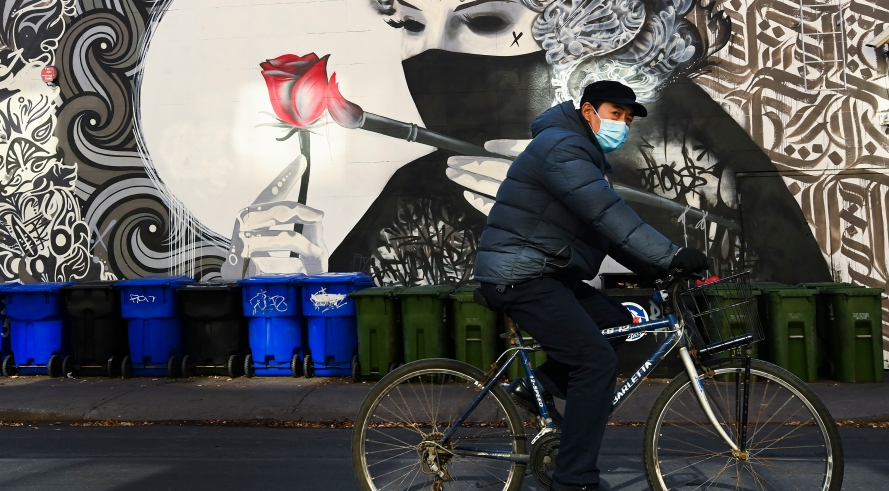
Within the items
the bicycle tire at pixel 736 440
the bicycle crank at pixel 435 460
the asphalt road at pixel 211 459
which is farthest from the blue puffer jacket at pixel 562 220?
the asphalt road at pixel 211 459

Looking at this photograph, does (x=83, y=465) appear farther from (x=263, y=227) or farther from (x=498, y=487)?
(x=263, y=227)

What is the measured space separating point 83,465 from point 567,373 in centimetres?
368

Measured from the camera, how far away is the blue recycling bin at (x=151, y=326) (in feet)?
29.1

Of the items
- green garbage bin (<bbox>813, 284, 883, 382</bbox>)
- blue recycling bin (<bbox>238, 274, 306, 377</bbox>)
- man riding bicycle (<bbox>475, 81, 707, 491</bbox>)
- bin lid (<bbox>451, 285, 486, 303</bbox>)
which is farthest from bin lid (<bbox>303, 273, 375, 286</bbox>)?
man riding bicycle (<bbox>475, 81, 707, 491</bbox>)

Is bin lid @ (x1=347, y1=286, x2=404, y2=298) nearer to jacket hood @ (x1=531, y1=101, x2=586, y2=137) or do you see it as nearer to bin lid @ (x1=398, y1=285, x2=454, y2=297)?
bin lid @ (x1=398, y1=285, x2=454, y2=297)

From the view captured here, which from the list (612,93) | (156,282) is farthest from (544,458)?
(156,282)

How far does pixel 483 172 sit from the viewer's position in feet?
33.0

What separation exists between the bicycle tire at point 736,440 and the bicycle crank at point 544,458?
1.34 feet

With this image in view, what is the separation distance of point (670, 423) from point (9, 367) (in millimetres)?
8404

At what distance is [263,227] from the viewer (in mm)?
10461

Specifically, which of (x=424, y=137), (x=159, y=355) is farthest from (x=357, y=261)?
(x=159, y=355)

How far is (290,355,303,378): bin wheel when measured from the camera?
28.8 feet

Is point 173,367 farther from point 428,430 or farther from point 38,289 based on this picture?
point 428,430

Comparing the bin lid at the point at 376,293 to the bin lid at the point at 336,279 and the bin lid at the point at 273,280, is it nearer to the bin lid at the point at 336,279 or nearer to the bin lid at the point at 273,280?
the bin lid at the point at 336,279
